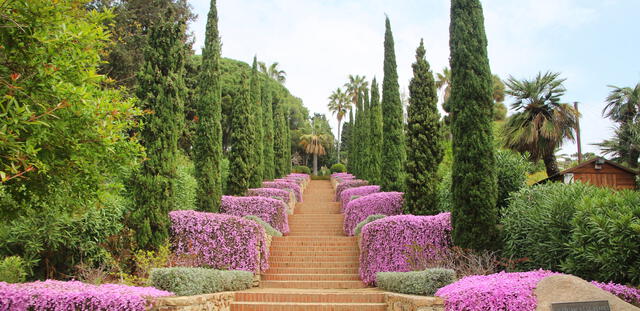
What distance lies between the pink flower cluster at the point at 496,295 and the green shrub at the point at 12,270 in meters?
6.90

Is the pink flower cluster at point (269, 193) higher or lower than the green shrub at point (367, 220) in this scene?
higher

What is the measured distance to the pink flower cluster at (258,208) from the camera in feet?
49.3

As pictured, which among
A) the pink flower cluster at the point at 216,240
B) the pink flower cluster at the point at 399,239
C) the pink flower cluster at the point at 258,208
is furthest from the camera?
the pink flower cluster at the point at 258,208

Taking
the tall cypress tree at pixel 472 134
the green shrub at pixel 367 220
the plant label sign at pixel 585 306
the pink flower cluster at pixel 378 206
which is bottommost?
the plant label sign at pixel 585 306

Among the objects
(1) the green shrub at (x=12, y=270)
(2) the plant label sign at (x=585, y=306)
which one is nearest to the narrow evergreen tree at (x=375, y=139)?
(1) the green shrub at (x=12, y=270)

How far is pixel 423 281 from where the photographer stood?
789 centimetres

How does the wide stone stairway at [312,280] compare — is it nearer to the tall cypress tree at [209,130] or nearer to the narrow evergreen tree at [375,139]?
the tall cypress tree at [209,130]

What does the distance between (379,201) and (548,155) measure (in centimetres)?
700

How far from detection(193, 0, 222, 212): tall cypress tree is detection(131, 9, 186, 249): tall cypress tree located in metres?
3.48

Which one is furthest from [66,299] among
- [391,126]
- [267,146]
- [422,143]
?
[267,146]

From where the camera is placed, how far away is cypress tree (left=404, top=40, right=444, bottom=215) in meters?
13.1

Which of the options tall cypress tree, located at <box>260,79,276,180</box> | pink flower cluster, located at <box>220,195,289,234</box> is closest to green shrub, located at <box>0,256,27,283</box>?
pink flower cluster, located at <box>220,195,289,234</box>

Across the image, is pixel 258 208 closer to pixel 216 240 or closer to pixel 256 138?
pixel 216 240

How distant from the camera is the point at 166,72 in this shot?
35.9 ft
